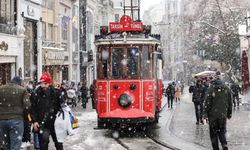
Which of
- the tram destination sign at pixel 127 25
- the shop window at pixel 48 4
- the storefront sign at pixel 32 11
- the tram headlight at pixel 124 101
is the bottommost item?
the tram headlight at pixel 124 101

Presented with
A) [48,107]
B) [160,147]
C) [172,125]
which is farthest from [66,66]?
[48,107]

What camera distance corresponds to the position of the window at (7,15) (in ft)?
88.3

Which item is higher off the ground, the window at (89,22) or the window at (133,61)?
the window at (89,22)

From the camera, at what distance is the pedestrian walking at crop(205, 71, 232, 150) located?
11820mm

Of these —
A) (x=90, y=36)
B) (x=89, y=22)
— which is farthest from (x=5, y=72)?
(x=89, y=22)

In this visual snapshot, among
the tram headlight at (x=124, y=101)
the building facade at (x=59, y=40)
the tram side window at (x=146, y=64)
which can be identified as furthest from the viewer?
the building facade at (x=59, y=40)

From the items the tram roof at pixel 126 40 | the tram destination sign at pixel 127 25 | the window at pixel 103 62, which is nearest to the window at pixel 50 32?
the tram destination sign at pixel 127 25

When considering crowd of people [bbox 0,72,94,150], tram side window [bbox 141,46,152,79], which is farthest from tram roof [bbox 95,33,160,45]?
crowd of people [bbox 0,72,94,150]

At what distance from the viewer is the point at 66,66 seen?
44.6m

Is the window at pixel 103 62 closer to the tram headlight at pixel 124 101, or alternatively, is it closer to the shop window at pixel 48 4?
the tram headlight at pixel 124 101

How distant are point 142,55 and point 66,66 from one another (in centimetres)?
2799

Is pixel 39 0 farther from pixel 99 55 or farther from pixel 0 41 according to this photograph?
pixel 99 55

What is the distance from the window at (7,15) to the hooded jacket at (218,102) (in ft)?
54.9

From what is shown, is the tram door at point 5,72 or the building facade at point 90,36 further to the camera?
the building facade at point 90,36
